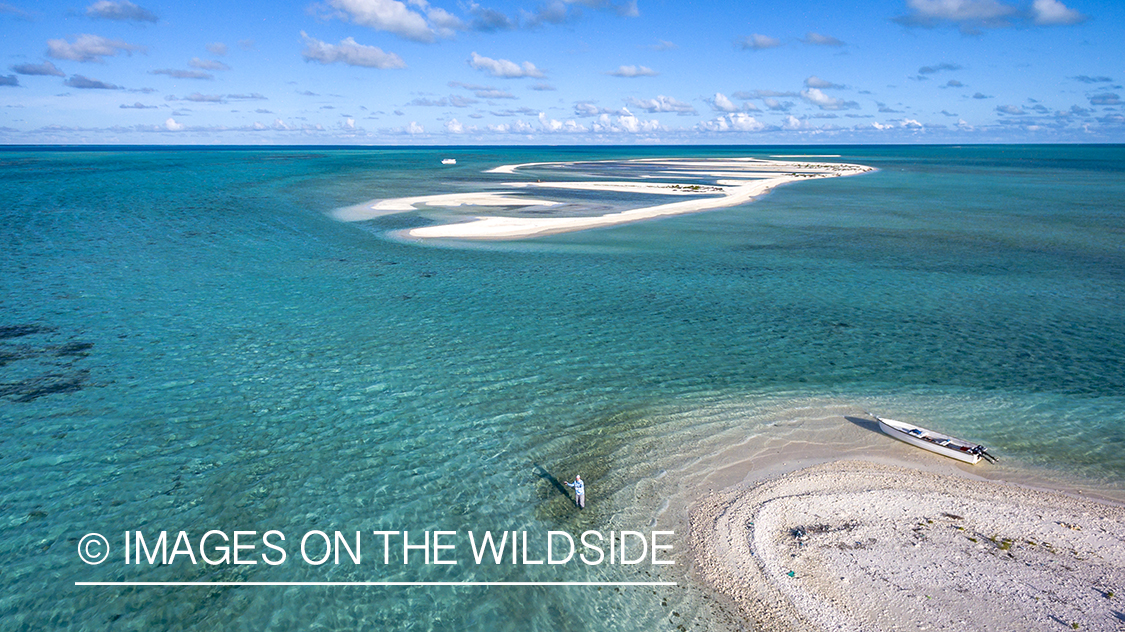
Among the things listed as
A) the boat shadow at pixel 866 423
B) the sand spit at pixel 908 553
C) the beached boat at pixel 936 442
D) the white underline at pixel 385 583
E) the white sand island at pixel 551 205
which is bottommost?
the white underline at pixel 385 583

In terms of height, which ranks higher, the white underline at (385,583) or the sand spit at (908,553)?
the sand spit at (908,553)

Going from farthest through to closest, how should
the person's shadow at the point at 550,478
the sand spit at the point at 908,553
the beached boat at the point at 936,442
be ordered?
1. the beached boat at the point at 936,442
2. the person's shadow at the point at 550,478
3. the sand spit at the point at 908,553

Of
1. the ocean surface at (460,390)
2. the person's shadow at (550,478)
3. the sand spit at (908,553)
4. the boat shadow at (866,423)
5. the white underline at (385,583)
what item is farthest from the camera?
the boat shadow at (866,423)

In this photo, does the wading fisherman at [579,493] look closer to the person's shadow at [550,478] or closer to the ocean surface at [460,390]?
the ocean surface at [460,390]

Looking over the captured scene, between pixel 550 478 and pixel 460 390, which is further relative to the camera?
pixel 460 390

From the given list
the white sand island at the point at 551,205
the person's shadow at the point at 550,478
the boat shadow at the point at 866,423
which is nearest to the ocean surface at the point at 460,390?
the person's shadow at the point at 550,478

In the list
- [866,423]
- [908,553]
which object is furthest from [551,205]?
[908,553]

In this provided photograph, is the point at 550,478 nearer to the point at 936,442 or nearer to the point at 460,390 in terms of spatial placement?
the point at 460,390
